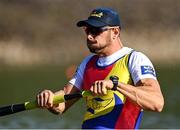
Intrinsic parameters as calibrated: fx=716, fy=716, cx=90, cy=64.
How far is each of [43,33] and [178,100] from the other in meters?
22.1

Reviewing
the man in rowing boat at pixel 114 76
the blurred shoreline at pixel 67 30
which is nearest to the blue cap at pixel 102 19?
the man in rowing boat at pixel 114 76

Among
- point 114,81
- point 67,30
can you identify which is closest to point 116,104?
point 114,81

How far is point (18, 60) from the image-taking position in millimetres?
39031

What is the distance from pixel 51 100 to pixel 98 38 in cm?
76

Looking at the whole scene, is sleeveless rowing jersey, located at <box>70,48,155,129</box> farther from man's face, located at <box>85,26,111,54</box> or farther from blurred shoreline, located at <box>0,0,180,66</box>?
blurred shoreline, located at <box>0,0,180,66</box>

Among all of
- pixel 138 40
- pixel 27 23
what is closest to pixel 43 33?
pixel 27 23

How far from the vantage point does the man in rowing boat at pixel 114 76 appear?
6480 millimetres

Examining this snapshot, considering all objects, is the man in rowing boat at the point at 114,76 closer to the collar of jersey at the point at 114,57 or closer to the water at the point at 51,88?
the collar of jersey at the point at 114,57

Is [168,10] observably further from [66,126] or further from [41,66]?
[66,126]

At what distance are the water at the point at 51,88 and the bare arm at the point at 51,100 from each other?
1280 cm

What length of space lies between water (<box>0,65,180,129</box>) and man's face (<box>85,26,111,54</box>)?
43.6 feet

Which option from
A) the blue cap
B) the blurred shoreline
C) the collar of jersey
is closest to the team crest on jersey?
the collar of jersey

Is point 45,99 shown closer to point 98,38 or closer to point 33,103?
point 33,103

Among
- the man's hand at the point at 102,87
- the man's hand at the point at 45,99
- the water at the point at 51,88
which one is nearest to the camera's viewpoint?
the man's hand at the point at 102,87
